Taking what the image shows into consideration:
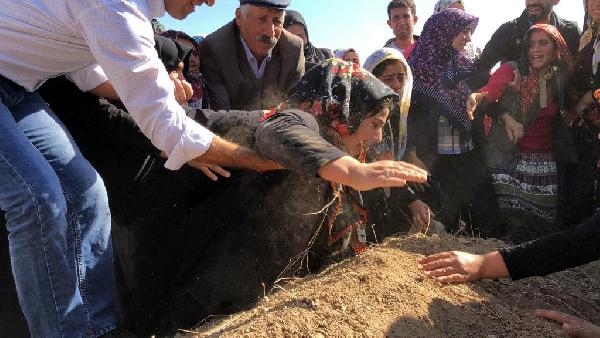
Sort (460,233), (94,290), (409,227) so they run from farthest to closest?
(460,233) < (409,227) < (94,290)

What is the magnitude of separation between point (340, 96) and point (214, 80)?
59.3 inches

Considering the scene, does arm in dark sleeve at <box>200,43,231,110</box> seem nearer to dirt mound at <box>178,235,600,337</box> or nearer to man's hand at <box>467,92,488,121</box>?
dirt mound at <box>178,235,600,337</box>

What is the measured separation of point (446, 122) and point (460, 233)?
988mm

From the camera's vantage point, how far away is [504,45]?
5.20m

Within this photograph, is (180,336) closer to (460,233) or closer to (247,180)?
(247,180)

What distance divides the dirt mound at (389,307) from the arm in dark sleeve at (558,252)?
0.21 m

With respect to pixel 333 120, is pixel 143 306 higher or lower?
lower

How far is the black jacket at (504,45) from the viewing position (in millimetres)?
5111

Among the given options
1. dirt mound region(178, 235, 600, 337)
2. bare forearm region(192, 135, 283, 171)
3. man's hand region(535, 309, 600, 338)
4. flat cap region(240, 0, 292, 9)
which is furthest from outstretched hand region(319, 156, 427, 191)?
flat cap region(240, 0, 292, 9)

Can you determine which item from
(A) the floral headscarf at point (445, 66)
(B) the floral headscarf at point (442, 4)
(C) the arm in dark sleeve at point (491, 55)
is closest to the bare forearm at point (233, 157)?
(A) the floral headscarf at point (445, 66)

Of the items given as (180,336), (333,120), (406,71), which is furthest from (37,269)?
(406,71)

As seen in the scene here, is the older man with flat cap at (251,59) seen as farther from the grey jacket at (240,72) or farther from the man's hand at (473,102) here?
the man's hand at (473,102)

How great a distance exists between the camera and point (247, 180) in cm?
279

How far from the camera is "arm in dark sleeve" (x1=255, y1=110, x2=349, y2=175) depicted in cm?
206
